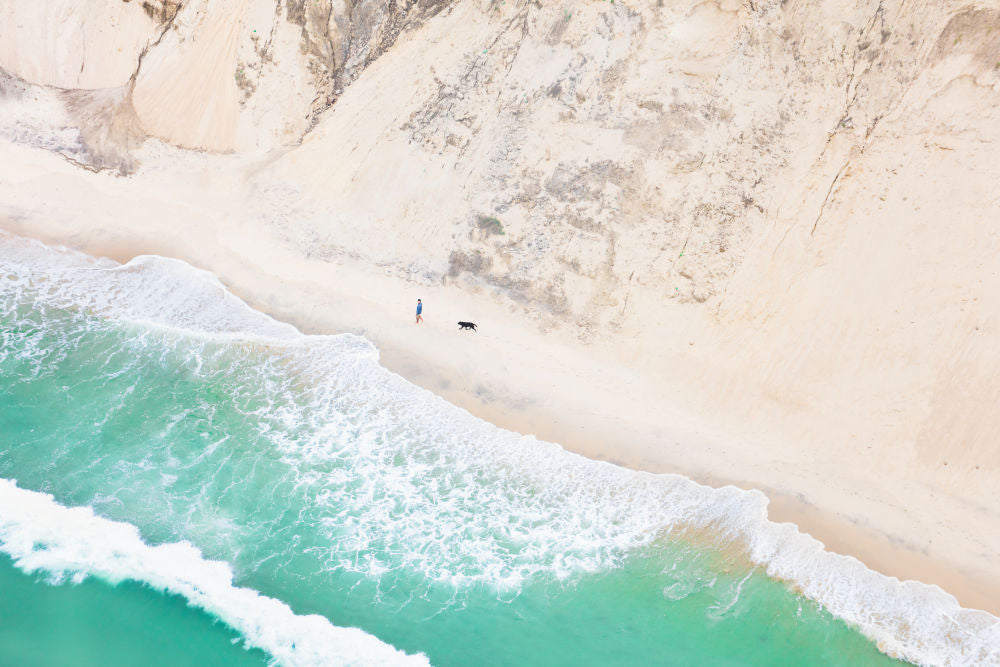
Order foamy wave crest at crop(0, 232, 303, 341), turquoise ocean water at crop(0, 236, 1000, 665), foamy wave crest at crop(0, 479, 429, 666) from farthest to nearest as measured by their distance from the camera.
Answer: foamy wave crest at crop(0, 232, 303, 341), turquoise ocean water at crop(0, 236, 1000, 665), foamy wave crest at crop(0, 479, 429, 666)

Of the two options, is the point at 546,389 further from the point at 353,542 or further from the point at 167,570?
the point at 167,570

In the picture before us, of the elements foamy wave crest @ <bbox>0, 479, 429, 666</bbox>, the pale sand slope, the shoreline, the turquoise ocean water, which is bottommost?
foamy wave crest @ <bbox>0, 479, 429, 666</bbox>

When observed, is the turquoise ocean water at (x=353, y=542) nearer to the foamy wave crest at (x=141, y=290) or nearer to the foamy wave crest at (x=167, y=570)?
the foamy wave crest at (x=167, y=570)

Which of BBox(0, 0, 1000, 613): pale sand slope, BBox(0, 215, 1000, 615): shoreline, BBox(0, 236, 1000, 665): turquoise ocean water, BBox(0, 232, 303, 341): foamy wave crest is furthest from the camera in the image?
BBox(0, 232, 303, 341): foamy wave crest

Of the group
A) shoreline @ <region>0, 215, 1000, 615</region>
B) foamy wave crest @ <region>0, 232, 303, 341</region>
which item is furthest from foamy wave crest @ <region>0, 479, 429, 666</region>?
shoreline @ <region>0, 215, 1000, 615</region>

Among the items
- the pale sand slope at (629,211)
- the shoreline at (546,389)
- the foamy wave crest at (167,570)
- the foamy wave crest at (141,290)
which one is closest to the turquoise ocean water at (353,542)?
the foamy wave crest at (167,570)

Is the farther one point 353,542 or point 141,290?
point 141,290

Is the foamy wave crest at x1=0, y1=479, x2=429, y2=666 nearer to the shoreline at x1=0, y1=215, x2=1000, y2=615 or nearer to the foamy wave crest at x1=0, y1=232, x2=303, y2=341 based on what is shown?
the foamy wave crest at x1=0, y1=232, x2=303, y2=341

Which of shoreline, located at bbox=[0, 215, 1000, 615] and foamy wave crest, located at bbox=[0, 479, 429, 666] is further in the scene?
shoreline, located at bbox=[0, 215, 1000, 615]

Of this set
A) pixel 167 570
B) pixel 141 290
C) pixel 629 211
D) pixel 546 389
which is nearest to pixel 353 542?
pixel 167 570
